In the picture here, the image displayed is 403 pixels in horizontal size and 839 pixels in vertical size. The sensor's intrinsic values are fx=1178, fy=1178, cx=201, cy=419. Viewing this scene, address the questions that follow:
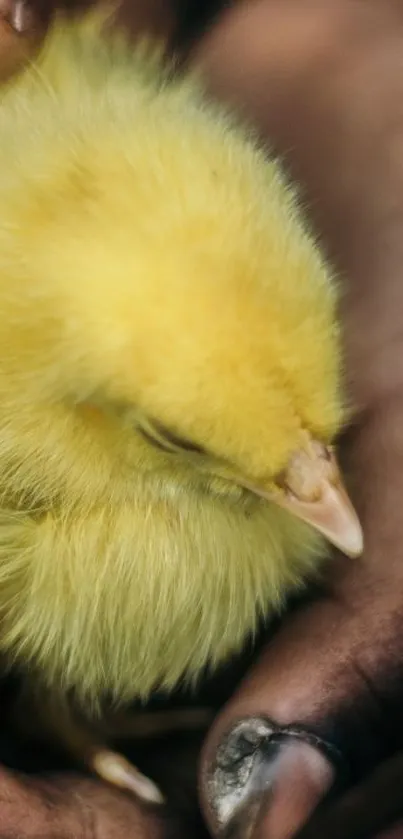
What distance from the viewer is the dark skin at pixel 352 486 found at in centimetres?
67

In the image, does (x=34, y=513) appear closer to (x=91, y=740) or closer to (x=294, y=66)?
(x=91, y=740)

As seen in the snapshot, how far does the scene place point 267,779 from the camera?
66 centimetres

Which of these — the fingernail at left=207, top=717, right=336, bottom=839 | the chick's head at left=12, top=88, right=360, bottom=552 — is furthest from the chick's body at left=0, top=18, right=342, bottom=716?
the fingernail at left=207, top=717, right=336, bottom=839

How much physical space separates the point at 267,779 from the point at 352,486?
0.70ft

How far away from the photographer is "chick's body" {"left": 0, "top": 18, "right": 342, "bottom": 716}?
65cm

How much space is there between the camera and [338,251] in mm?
880

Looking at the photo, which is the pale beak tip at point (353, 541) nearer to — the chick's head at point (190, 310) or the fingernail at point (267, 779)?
the chick's head at point (190, 310)

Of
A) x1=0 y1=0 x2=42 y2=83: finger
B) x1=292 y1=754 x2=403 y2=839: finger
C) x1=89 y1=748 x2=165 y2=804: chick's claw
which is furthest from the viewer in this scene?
x1=0 y1=0 x2=42 y2=83: finger

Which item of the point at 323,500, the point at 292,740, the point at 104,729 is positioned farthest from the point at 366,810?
the point at 104,729

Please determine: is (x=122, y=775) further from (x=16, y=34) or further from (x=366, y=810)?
(x=16, y=34)

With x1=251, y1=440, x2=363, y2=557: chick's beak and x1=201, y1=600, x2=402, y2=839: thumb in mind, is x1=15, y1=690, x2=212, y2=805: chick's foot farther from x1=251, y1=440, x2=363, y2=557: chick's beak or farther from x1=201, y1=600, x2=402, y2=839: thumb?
x1=251, y1=440, x2=363, y2=557: chick's beak

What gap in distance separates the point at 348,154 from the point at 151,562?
1.21 ft

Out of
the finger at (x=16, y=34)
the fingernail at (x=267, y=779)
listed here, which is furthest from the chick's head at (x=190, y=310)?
the finger at (x=16, y=34)

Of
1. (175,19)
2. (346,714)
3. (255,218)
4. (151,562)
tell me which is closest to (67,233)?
(255,218)
